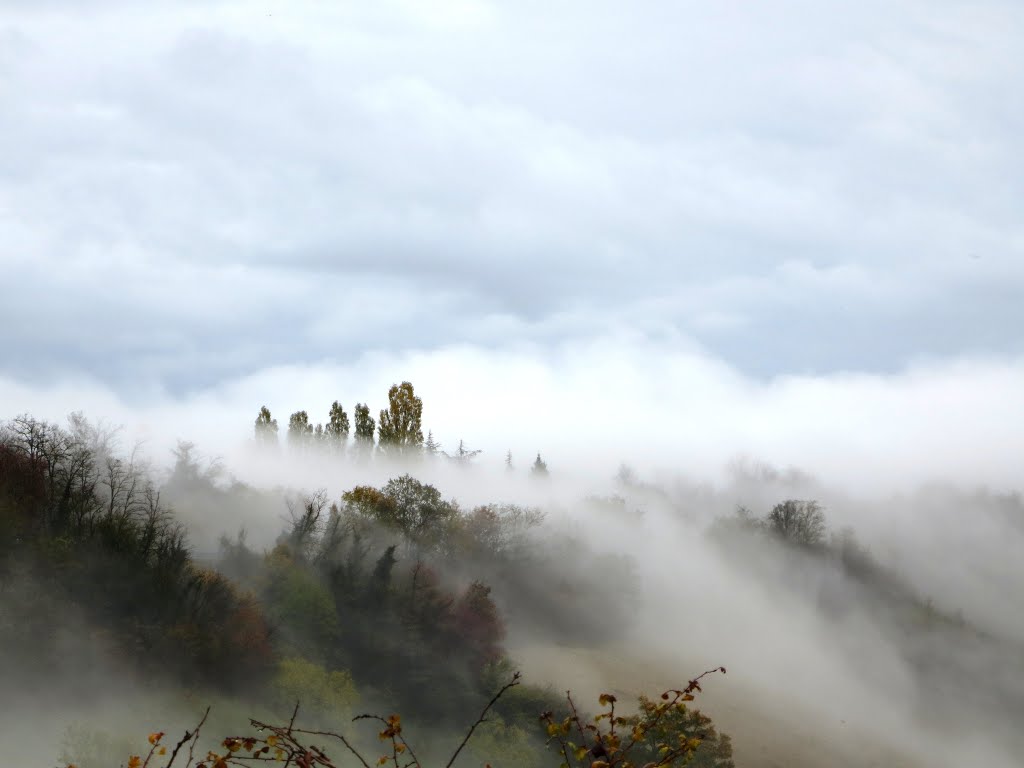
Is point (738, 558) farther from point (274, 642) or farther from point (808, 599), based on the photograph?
point (274, 642)

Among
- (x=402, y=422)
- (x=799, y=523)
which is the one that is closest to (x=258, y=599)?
A: (x=402, y=422)

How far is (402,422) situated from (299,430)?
17586 mm

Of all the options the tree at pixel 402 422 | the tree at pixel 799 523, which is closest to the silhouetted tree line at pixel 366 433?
the tree at pixel 402 422

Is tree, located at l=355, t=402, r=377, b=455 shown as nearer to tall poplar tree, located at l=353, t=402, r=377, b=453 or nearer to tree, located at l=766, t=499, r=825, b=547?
tall poplar tree, located at l=353, t=402, r=377, b=453

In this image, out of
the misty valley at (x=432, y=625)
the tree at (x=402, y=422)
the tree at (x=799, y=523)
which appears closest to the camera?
the misty valley at (x=432, y=625)

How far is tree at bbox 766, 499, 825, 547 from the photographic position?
139750 mm

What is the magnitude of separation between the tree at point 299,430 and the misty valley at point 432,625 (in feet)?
3.05

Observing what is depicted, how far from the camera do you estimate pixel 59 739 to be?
42.5m

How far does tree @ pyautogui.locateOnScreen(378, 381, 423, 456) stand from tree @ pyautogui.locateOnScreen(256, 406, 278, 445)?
51.2 feet

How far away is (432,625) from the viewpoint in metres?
71.8

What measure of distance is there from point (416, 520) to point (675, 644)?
112 feet

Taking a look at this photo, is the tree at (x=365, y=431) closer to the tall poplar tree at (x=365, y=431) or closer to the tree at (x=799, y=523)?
the tall poplar tree at (x=365, y=431)

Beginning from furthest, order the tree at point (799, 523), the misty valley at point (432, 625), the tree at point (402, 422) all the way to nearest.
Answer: the tree at point (799, 523) → the tree at point (402, 422) → the misty valley at point (432, 625)

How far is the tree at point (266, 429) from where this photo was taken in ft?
370
